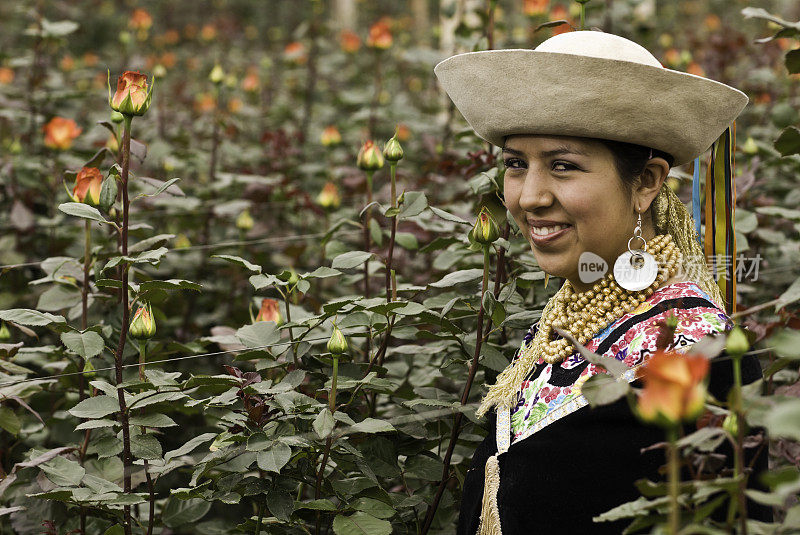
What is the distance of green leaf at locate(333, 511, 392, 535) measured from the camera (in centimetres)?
125

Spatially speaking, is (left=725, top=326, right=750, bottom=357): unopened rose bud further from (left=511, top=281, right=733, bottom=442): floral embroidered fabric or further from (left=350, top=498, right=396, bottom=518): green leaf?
(left=350, top=498, right=396, bottom=518): green leaf

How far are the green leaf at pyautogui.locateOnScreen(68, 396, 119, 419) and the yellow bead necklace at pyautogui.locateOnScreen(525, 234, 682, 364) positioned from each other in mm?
674

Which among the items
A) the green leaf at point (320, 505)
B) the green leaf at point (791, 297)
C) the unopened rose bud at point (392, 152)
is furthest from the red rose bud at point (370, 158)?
the green leaf at point (791, 297)

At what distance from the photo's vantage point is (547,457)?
1.22 meters

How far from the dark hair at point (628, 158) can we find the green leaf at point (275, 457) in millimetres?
629

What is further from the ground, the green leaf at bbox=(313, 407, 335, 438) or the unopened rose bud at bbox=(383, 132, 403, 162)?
the unopened rose bud at bbox=(383, 132, 403, 162)

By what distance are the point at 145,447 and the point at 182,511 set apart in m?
0.18

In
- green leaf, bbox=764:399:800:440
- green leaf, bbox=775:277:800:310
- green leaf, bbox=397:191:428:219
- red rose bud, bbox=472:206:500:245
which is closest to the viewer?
green leaf, bbox=764:399:800:440

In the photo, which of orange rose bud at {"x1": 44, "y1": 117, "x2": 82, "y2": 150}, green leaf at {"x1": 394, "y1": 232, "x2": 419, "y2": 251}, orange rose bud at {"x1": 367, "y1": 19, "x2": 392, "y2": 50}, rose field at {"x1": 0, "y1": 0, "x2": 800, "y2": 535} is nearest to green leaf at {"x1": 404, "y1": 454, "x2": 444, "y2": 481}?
rose field at {"x1": 0, "y1": 0, "x2": 800, "y2": 535}

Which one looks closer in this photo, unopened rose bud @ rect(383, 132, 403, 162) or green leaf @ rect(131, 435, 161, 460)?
green leaf @ rect(131, 435, 161, 460)

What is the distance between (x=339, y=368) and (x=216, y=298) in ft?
3.44

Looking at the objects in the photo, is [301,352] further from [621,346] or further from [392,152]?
[621,346]

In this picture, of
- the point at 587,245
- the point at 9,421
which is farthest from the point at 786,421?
Result: the point at 9,421

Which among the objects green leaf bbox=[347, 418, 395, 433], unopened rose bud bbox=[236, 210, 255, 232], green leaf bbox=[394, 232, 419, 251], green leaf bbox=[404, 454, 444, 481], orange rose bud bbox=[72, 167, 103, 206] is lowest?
green leaf bbox=[404, 454, 444, 481]
